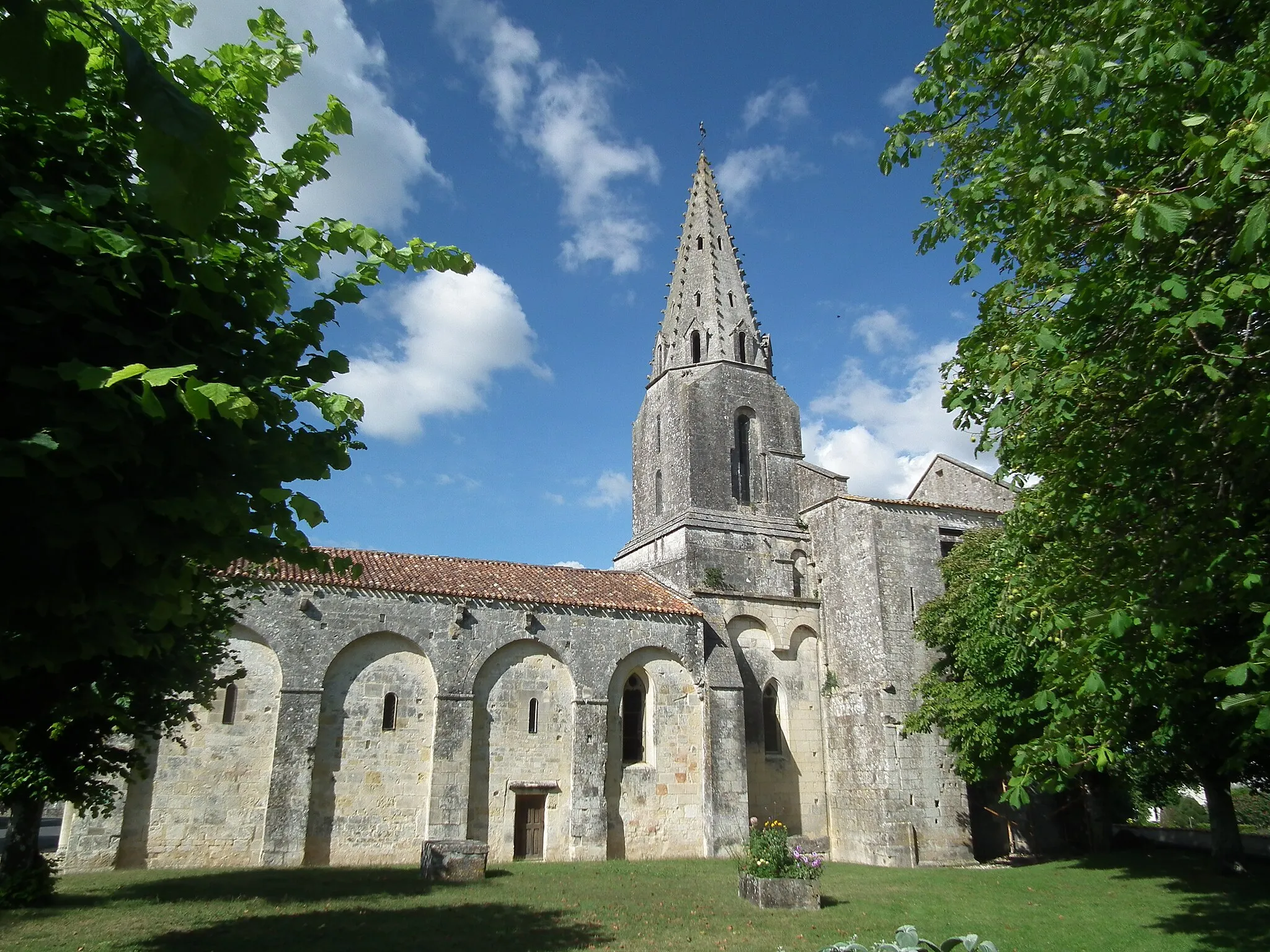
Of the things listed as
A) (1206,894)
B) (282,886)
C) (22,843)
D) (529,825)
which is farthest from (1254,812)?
(22,843)

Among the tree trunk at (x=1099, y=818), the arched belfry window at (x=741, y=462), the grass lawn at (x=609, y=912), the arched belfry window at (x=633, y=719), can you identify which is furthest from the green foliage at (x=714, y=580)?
the tree trunk at (x=1099, y=818)

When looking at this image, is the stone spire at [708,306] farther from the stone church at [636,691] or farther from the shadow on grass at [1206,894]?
the shadow on grass at [1206,894]

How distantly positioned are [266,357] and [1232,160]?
5666 mm

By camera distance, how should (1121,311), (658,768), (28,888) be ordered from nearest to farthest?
1. (1121,311)
2. (28,888)
3. (658,768)

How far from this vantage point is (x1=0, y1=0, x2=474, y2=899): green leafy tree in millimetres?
3975

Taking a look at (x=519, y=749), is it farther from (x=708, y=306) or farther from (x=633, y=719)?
(x=708, y=306)

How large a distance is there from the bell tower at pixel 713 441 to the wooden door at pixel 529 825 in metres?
7.57

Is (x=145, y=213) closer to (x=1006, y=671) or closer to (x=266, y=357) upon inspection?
(x=266, y=357)

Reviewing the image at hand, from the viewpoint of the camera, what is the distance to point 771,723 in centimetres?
2527

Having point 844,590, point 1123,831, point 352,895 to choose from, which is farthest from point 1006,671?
point 352,895

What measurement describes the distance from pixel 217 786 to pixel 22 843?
5.64m

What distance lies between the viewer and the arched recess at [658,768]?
22.2 m

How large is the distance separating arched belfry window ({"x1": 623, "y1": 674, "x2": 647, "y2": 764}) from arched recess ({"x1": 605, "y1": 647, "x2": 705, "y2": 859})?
66 millimetres

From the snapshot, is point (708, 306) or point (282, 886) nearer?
point (282, 886)
